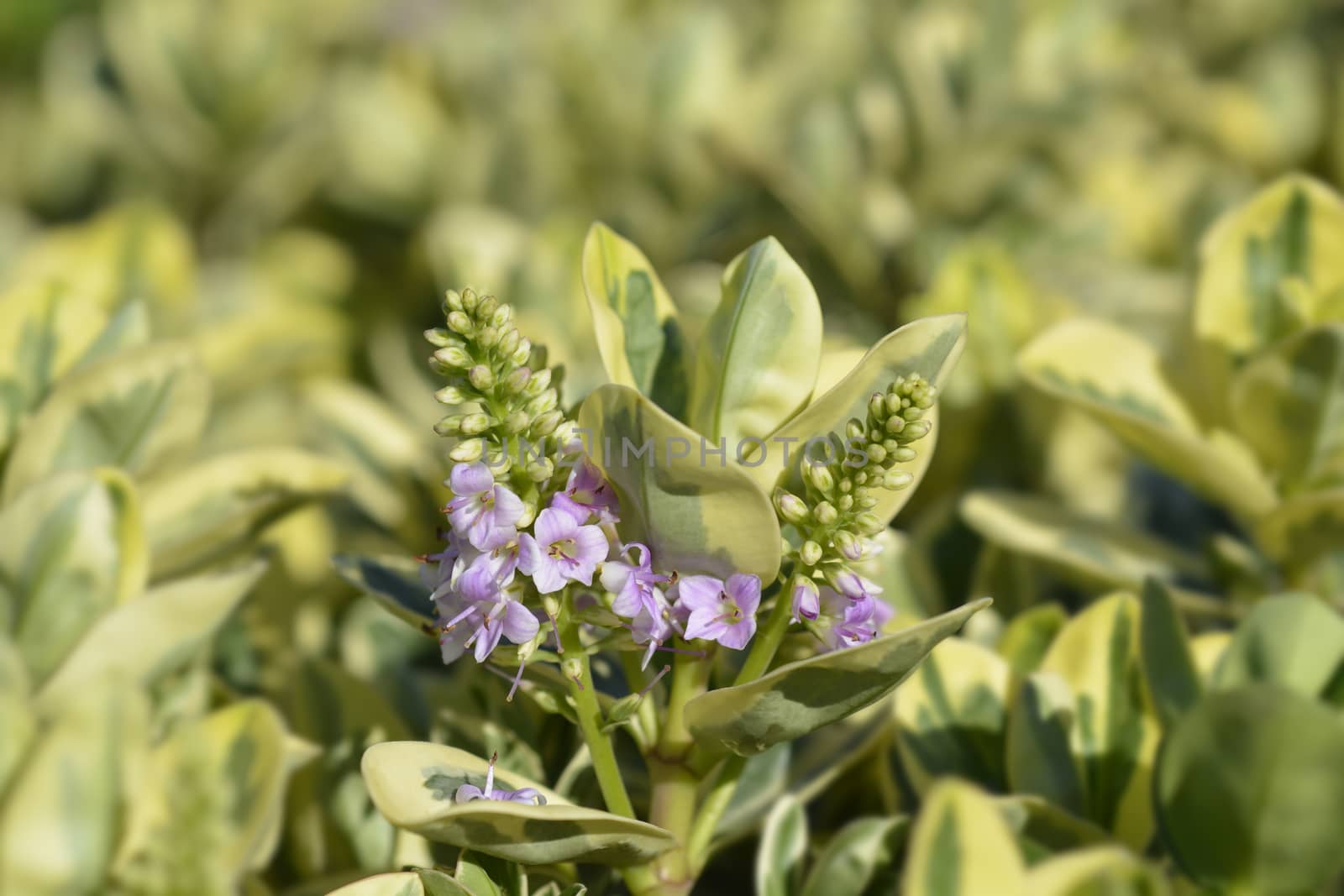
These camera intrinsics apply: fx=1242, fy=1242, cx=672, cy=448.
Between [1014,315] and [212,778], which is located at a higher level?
[1014,315]

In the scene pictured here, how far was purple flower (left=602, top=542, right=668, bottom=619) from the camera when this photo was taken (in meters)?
0.68

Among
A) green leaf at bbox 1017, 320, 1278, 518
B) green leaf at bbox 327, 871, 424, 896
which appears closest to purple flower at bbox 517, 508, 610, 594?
green leaf at bbox 327, 871, 424, 896

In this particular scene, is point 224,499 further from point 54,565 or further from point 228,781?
point 228,781

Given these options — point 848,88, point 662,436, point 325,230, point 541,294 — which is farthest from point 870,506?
point 325,230

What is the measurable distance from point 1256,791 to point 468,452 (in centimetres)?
49

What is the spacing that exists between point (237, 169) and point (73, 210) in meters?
0.37

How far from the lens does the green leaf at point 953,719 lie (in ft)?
3.04

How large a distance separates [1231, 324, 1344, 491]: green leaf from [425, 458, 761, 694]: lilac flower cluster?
22.8 inches

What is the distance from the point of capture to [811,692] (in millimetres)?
682

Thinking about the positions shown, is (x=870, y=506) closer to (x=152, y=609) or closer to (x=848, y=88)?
(x=152, y=609)

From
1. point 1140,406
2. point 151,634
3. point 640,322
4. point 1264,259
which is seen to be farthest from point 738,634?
point 1264,259

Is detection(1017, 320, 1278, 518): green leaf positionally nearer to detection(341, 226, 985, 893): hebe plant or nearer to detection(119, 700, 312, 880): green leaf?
detection(341, 226, 985, 893): hebe plant

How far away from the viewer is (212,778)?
882 millimetres

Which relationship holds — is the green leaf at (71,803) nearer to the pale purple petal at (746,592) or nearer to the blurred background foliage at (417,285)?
the blurred background foliage at (417,285)
